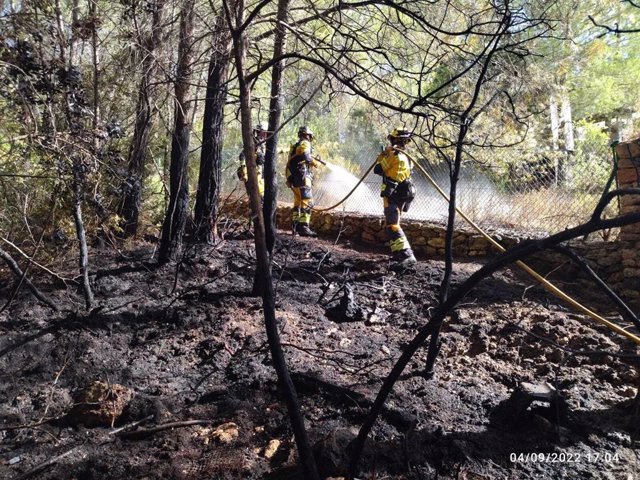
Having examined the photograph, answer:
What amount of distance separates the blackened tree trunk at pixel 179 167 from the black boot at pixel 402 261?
113 inches

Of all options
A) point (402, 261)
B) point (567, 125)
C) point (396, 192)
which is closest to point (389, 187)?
point (396, 192)

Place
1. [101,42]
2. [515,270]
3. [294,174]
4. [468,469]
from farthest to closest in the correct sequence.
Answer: [294,174] → [515,270] → [101,42] → [468,469]

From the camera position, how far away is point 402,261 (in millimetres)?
6410

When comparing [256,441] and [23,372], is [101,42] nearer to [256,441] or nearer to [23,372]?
[23,372]

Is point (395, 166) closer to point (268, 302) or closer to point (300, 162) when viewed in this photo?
point (300, 162)

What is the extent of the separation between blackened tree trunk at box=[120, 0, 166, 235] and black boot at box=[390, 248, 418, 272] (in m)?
3.49

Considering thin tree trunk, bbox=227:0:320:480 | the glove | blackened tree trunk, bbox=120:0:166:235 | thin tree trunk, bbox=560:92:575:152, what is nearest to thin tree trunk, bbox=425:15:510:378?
thin tree trunk, bbox=227:0:320:480

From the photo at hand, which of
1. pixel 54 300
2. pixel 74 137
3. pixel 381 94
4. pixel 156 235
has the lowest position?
pixel 54 300

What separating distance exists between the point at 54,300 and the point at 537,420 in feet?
13.8

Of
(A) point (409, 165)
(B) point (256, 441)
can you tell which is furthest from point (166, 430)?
(A) point (409, 165)

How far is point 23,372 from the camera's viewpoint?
11.3ft
